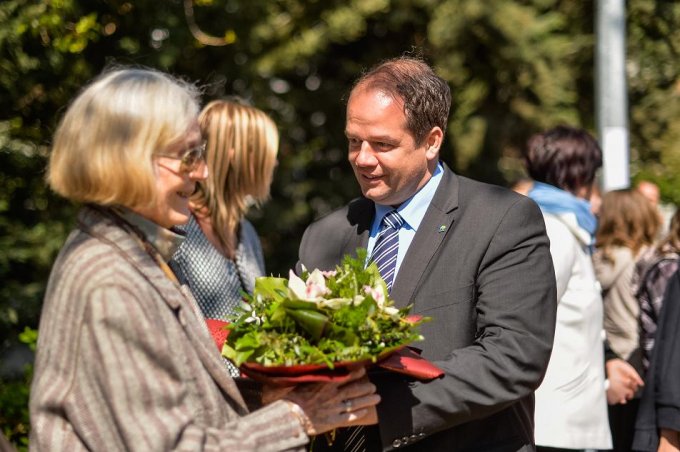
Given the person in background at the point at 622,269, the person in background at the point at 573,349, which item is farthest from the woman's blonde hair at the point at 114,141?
the person in background at the point at 622,269

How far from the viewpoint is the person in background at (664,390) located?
4293 millimetres

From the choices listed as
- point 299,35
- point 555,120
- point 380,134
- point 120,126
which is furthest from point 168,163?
point 555,120

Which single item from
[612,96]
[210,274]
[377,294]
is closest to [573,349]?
[210,274]

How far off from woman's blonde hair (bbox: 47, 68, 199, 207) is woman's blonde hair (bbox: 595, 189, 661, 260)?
4671mm

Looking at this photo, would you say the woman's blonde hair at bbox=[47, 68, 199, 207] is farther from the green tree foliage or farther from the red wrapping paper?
the green tree foliage

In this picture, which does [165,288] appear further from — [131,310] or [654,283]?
[654,283]

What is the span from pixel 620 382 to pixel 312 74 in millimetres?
7551

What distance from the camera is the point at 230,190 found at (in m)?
4.64

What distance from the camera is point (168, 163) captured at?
2420mm

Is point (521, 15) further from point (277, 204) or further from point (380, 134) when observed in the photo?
point (380, 134)

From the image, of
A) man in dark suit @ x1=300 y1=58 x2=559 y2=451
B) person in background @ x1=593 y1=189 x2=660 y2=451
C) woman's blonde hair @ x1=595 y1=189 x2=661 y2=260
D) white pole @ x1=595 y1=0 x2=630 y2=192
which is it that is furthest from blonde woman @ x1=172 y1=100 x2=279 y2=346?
white pole @ x1=595 y1=0 x2=630 y2=192

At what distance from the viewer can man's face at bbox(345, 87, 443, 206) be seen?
328 cm

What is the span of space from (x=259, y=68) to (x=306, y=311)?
7400mm

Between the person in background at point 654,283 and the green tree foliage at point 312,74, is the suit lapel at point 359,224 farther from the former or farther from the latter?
the green tree foliage at point 312,74
